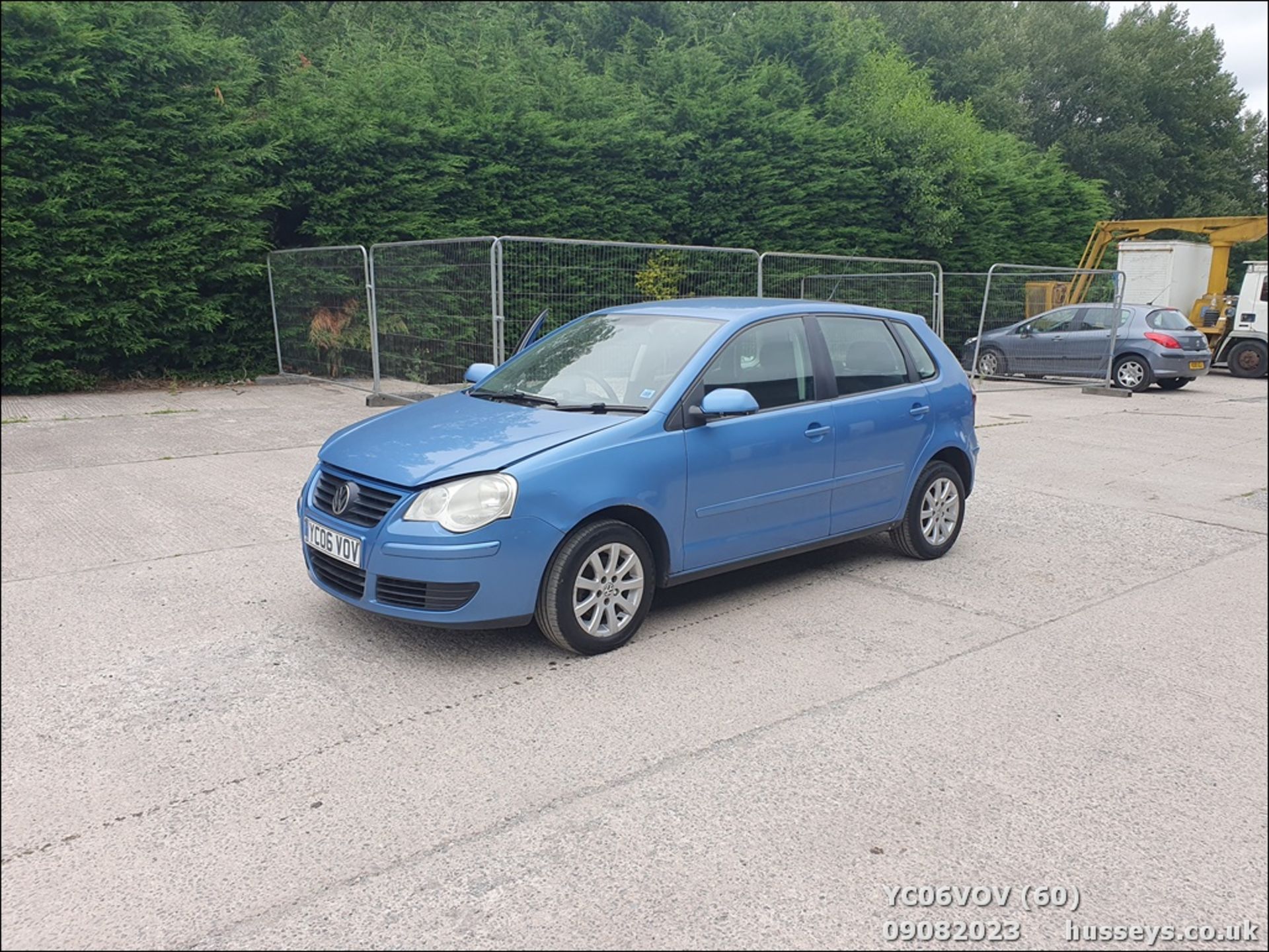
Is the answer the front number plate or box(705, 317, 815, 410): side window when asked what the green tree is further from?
box(705, 317, 815, 410): side window

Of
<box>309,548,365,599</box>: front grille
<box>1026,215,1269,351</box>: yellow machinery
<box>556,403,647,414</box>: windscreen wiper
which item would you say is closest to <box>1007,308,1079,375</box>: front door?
<box>1026,215,1269,351</box>: yellow machinery

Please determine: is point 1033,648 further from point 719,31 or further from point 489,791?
point 719,31

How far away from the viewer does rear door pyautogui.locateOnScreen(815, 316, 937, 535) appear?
17.7 ft

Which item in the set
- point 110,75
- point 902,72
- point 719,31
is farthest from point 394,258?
point 902,72

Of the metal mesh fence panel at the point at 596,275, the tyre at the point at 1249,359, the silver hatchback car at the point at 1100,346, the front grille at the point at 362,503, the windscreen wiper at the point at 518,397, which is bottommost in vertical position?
the tyre at the point at 1249,359

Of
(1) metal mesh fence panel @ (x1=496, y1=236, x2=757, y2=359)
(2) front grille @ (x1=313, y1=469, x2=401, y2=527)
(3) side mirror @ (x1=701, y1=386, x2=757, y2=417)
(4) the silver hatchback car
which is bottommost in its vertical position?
(4) the silver hatchback car

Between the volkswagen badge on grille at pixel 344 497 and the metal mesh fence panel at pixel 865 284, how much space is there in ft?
33.1

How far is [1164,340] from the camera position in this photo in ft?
54.7

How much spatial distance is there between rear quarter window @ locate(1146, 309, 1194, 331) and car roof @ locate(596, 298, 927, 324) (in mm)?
13180

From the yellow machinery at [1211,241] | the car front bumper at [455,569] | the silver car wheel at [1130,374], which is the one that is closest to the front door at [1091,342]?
the silver car wheel at [1130,374]

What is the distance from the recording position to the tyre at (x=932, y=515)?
234 inches

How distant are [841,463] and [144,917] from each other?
390 cm

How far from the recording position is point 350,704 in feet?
12.5

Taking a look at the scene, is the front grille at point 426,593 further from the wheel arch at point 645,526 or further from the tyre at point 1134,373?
the tyre at point 1134,373
